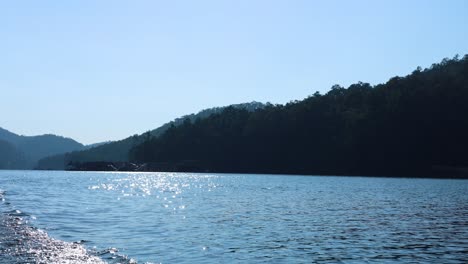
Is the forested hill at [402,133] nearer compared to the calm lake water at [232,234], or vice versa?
the calm lake water at [232,234]

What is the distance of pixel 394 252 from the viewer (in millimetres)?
27234

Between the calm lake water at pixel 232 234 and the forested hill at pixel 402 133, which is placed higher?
the forested hill at pixel 402 133

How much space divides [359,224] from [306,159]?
516 feet

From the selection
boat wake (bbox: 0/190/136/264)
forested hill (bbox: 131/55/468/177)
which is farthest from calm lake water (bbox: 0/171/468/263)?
forested hill (bbox: 131/55/468/177)

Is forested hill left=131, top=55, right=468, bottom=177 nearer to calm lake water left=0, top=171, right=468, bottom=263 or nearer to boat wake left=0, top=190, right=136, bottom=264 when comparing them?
calm lake water left=0, top=171, right=468, bottom=263

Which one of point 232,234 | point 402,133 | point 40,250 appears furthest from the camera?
point 402,133

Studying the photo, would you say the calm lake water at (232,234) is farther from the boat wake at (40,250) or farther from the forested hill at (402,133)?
the forested hill at (402,133)

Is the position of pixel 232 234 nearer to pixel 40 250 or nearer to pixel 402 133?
pixel 40 250

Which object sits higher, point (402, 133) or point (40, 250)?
point (402, 133)

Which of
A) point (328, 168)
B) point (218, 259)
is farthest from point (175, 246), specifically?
point (328, 168)

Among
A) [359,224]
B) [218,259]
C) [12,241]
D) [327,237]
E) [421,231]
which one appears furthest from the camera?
[359,224]

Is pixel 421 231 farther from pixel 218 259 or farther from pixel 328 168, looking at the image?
pixel 328 168

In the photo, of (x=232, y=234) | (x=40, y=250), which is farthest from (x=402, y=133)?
(x=40, y=250)

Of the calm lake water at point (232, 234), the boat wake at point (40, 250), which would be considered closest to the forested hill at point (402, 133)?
the calm lake water at point (232, 234)
